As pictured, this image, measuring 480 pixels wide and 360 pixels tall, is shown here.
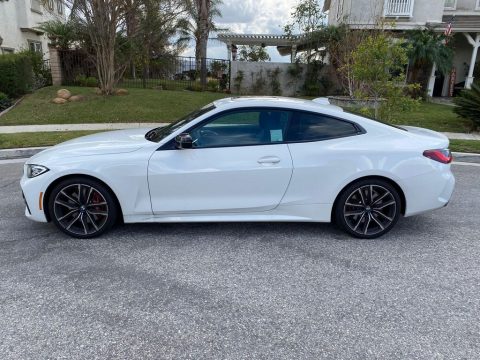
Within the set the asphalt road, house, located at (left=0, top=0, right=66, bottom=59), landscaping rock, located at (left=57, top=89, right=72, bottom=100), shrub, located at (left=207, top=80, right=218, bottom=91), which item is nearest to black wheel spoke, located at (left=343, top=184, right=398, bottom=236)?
the asphalt road

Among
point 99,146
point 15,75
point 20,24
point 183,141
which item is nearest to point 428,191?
point 183,141

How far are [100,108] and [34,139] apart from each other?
163 inches

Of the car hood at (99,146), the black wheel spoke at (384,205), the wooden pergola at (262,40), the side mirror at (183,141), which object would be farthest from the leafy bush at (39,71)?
the black wheel spoke at (384,205)

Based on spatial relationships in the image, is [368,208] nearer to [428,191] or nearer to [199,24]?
[428,191]

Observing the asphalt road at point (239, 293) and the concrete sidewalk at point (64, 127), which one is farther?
the concrete sidewalk at point (64, 127)

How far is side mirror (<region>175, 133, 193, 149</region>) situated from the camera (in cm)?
388

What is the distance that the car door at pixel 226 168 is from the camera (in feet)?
12.7

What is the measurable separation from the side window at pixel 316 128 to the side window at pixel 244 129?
103 millimetres

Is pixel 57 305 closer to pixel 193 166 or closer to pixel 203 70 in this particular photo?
pixel 193 166

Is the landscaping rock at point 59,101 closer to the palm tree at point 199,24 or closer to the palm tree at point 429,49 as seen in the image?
the palm tree at point 199,24

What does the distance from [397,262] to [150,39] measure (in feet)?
52.2

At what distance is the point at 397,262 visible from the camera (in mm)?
3654

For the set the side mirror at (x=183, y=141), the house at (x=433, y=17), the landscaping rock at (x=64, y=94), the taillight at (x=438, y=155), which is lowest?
the landscaping rock at (x=64, y=94)

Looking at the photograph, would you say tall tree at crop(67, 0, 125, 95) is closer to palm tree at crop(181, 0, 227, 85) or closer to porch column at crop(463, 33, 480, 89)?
palm tree at crop(181, 0, 227, 85)
